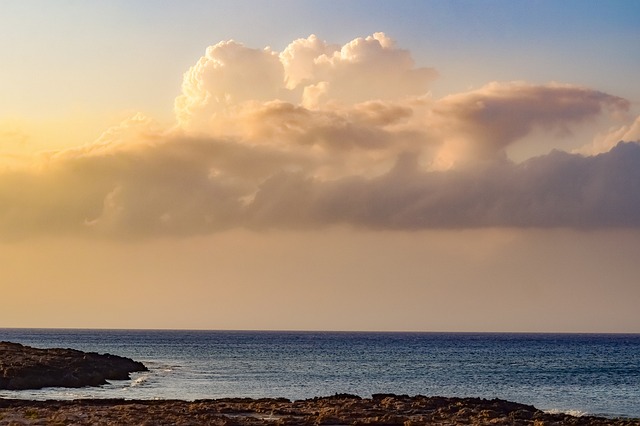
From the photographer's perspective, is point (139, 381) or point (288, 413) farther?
point (139, 381)

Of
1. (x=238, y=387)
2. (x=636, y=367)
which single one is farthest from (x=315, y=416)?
(x=636, y=367)

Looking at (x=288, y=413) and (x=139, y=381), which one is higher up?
(x=288, y=413)

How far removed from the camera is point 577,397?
83312 mm

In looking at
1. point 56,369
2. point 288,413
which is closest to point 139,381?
point 56,369

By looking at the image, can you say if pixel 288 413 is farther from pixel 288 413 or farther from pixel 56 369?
pixel 56 369

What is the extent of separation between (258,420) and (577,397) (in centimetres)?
4333

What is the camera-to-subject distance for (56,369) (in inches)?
3349

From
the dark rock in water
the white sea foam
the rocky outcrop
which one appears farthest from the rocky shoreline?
the white sea foam

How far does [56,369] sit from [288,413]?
3864cm

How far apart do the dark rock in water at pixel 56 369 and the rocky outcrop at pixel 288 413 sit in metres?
19.1

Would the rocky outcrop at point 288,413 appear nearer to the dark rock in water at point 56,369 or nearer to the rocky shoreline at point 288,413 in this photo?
the rocky shoreline at point 288,413

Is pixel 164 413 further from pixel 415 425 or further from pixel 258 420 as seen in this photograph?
pixel 415 425

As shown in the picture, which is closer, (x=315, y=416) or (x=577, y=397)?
(x=315, y=416)

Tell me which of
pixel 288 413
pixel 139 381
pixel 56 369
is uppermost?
pixel 56 369
